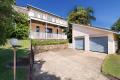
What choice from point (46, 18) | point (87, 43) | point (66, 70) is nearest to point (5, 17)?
point (66, 70)

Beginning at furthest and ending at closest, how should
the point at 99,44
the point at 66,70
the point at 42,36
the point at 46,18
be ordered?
the point at 46,18
the point at 99,44
the point at 42,36
the point at 66,70

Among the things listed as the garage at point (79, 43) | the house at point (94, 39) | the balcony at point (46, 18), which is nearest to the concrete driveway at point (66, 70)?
the house at point (94, 39)

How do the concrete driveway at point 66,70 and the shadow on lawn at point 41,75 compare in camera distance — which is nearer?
the shadow on lawn at point 41,75

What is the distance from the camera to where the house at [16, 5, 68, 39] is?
30.3 m

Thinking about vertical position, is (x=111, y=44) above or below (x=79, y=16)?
below

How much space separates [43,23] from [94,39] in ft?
31.9

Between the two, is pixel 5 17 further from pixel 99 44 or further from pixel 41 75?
pixel 99 44

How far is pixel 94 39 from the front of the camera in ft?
105

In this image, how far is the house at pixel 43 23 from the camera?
30.3m

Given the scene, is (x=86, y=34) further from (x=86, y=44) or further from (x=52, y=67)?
(x=52, y=67)

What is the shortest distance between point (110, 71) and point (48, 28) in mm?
20666

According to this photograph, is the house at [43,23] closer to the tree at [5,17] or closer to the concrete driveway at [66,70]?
the concrete driveway at [66,70]

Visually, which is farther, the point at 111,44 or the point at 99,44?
the point at 99,44

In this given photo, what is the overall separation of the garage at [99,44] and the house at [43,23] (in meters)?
5.66
